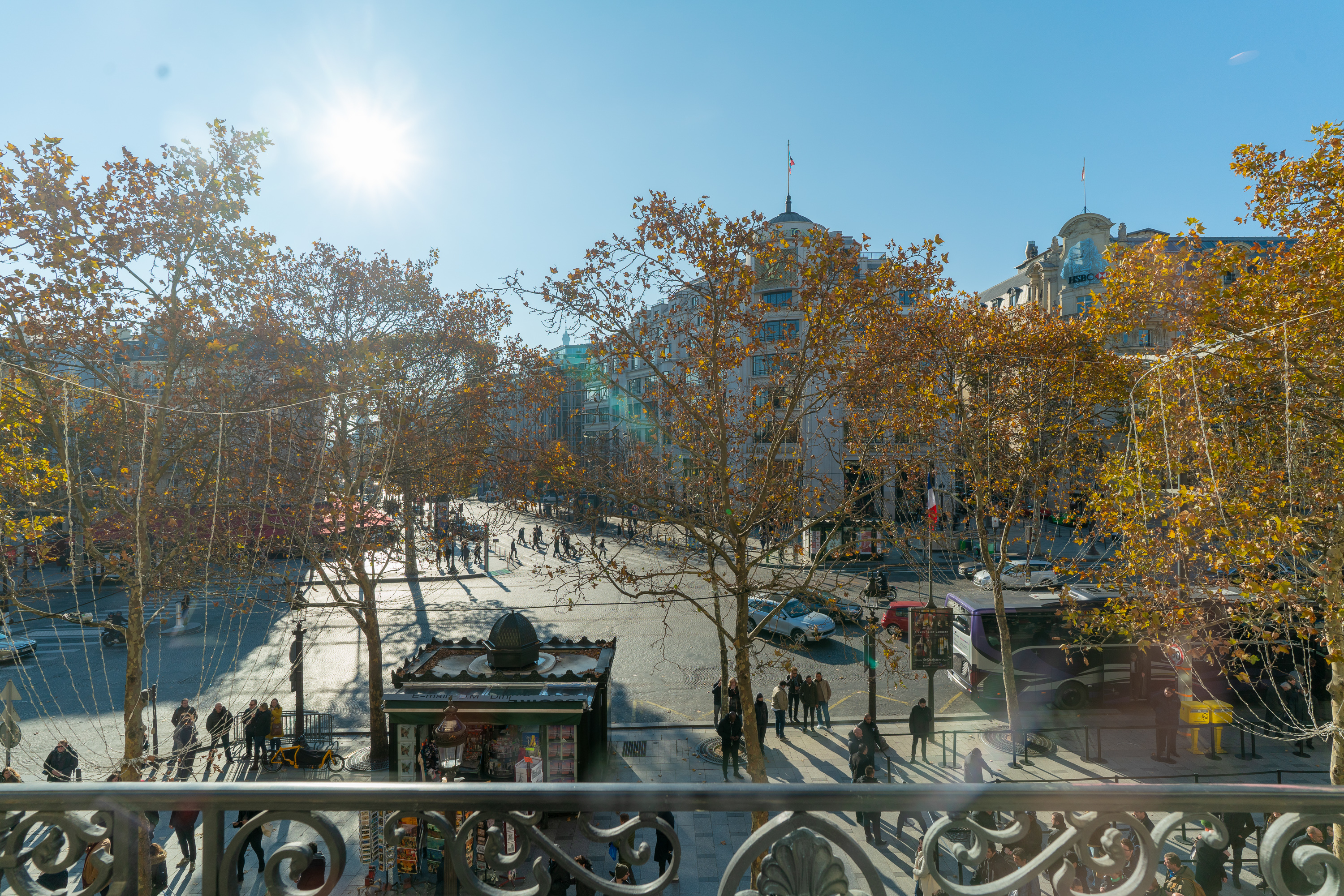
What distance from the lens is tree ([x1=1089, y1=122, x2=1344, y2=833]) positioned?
26.1 feet

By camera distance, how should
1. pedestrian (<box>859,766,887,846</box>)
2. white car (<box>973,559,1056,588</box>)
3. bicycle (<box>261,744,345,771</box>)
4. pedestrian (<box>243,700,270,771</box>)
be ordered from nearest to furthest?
pedestrian (<box>859,766,887,846</box>) < bicycle (<box>261,744,345,771</box>) < pedestrian (<box>243,700,270,771</box>) < white car (<box>973,559,1056,588</box>)

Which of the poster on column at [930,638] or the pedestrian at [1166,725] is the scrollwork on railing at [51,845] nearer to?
the poster on column at [930,638]

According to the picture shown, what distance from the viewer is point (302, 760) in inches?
567

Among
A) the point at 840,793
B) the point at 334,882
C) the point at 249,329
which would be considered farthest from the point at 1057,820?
the point at 249,329

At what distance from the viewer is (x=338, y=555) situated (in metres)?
14.0

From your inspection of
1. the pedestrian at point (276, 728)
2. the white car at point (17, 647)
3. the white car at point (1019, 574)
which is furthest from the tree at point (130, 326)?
the white car at point (1019, 574)

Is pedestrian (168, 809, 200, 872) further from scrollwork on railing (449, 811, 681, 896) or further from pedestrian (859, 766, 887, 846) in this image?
scrollwork on railing (449, 811, 681, 896)

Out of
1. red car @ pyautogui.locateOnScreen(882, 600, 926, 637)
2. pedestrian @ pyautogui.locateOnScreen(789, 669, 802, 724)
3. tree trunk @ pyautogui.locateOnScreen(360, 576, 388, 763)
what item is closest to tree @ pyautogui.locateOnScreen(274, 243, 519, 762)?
tree trunk @ pyautogui.locateOnScreen(360, 576, 388, 763)

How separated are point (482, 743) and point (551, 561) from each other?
30.0 m

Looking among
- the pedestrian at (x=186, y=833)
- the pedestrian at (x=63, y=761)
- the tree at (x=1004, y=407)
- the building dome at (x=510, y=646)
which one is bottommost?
the pedestrian at (x=186, y=833)

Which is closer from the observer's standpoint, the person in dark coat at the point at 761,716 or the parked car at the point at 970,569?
the person in dark coat at the point at 761,716

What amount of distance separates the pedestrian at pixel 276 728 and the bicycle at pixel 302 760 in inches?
15.0

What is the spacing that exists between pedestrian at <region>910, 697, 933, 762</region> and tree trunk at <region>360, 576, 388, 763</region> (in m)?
11.5

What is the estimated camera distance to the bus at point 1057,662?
1780 cm
